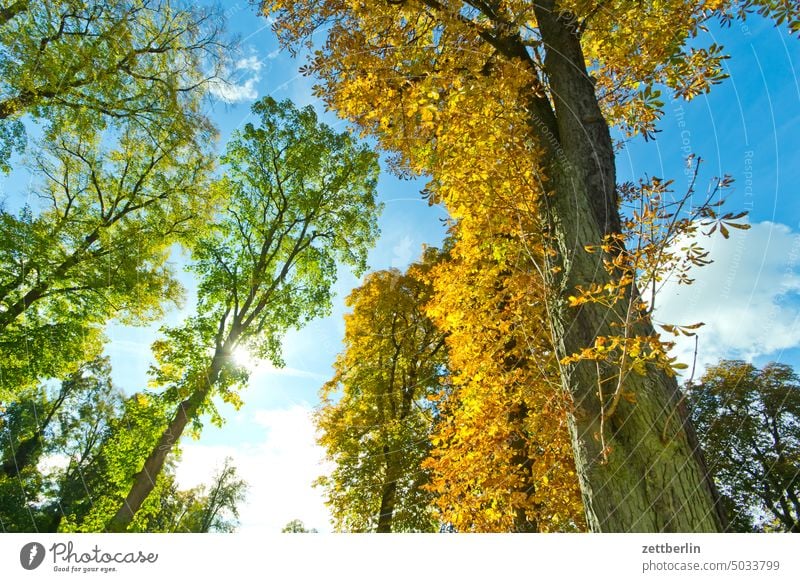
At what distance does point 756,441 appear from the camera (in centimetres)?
841

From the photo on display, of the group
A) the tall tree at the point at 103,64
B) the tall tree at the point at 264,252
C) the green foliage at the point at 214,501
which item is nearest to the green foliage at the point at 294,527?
the green foliage at the point at 214,501

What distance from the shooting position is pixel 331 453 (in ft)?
29.0

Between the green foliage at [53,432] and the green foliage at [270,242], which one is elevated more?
the green foliage at [270,242]

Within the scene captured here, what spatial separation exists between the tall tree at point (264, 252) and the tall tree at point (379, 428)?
1.31 meters

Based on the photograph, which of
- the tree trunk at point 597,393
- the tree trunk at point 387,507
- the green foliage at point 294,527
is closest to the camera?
the tree trunk at point 597,393

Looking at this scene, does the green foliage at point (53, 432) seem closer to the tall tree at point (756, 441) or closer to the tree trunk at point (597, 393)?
the tree trunk at point (597, 393)

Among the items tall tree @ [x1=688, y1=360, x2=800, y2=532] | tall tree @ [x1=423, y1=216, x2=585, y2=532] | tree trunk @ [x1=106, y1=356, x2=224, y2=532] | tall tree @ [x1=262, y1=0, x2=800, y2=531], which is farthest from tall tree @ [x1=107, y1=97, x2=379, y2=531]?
tall tree @ [x1=688, y1=360, x2=800, y2=532]

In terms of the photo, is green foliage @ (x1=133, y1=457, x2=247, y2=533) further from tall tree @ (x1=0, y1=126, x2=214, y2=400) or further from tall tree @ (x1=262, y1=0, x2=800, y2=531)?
tall tree @ (x1=262, y1=0, x2=800, y2=531)

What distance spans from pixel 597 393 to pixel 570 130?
2385mm

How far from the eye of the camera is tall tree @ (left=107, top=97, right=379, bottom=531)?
5.69 metres

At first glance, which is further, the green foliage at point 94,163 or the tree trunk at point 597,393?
the green foliage at point 94,163

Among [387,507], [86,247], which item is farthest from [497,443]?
[86,247]

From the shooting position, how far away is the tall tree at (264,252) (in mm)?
5688

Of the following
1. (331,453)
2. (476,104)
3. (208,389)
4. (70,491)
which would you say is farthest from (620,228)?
(70,491)
